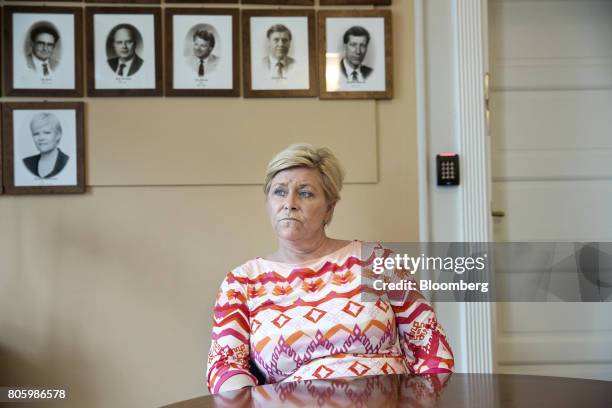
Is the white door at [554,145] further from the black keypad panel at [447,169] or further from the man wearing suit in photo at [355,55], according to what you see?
the man wearing suit in photo at [355,55]

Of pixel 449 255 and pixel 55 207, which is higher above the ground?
pixel 55 207

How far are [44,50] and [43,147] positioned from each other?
407 mm

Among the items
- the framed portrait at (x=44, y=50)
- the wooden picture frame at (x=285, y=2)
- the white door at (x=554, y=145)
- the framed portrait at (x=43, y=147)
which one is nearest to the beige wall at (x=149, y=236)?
the framed portrait at (x=43, y=147)

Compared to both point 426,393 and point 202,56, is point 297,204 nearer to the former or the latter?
point 426,393

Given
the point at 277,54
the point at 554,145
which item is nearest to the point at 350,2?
the point at 277,54

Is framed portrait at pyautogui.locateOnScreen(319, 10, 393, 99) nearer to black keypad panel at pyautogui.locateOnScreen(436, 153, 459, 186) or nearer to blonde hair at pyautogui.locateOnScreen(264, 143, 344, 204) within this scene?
black keypad panel at pyautogui.locateOnScreen(436, 153, 459, 186)

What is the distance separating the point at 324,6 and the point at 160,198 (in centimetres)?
109

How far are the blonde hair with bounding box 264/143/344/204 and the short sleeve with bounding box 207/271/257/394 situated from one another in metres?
0.35

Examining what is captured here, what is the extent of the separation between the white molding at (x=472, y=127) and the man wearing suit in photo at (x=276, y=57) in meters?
0.75

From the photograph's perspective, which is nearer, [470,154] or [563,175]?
[470,154]

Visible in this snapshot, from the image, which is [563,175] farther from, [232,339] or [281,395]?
[281,395]

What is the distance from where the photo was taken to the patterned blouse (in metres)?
1.59

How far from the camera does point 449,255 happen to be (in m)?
2.58

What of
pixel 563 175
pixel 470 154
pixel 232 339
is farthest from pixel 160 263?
pixel 563 175
